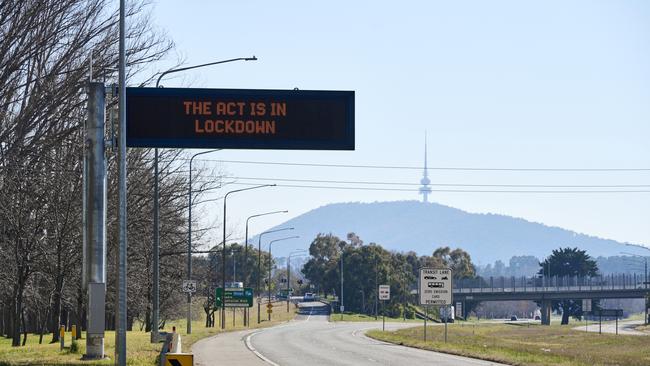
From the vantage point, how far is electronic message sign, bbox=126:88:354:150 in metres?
26.0

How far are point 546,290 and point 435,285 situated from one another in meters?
122

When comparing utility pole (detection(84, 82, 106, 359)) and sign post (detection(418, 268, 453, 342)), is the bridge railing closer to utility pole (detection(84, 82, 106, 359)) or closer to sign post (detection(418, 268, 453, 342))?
sign post (detection(418, 268, 453, 342))

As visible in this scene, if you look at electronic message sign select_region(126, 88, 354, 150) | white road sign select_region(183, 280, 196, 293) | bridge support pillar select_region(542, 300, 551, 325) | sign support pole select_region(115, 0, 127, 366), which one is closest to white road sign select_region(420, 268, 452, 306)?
white road sign select_region(183, 280, 196, 293)

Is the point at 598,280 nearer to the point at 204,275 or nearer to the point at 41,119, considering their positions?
the point at 204,275

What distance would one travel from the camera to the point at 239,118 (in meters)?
25.9

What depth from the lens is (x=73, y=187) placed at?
47.5m

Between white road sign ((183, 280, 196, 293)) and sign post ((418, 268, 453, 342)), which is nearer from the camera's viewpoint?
sign post ((418, 268, 453, 342))

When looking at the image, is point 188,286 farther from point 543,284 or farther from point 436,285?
point 543,284

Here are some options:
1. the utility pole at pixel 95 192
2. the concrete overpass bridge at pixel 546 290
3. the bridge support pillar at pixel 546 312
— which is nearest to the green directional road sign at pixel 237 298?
the utility pole at pixel 95 192

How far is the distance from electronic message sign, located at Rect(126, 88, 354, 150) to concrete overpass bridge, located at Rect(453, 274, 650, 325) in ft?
463

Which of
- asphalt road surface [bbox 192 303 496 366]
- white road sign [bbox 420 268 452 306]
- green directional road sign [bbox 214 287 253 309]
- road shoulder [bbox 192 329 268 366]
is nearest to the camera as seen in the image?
road shoulder [bbox 192 329 268 366]

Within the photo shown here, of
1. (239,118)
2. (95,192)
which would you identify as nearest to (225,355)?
(95,192)

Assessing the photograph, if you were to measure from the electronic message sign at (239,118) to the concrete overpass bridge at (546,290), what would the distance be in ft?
463

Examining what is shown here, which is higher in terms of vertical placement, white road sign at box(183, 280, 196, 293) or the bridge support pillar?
white road sign at box(183, 280, 196, 293)
